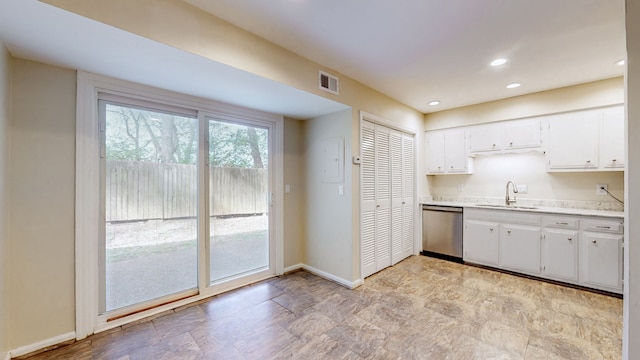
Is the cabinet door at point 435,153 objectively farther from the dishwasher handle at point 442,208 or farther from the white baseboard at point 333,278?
the white baseboard at point 333,278

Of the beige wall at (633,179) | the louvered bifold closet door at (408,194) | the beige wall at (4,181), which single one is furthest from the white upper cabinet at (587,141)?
the beige wall at (4,181)

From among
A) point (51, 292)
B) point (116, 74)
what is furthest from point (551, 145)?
point (51, 292)

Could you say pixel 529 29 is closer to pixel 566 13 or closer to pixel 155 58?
pixel 566 13

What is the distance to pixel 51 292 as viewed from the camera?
2014mm

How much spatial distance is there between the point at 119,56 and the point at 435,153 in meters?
4.41

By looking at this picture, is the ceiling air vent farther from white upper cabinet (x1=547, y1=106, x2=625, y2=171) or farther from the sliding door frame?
white upper cabinet (x1=547, y1=106, x2=625, y2=171)

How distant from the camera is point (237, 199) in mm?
3172

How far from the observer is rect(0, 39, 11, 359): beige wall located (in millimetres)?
1716

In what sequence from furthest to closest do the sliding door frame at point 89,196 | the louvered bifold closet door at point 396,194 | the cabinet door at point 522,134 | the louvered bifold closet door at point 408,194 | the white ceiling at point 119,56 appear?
the louvered bifold closet door at point 408,194, the louvered bifold closet door at point 396,194, the cabinet door at point 522,134, the sliding door frame at point 89,196, the white ceiling at point 119,56

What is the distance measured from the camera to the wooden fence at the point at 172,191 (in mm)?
2385

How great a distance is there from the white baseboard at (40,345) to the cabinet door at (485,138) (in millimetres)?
5248

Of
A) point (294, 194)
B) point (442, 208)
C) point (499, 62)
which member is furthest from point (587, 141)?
point (294, 194)

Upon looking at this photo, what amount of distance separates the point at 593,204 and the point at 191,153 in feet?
16.8

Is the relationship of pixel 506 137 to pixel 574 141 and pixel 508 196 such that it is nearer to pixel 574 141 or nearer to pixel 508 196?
pixel 574 141
